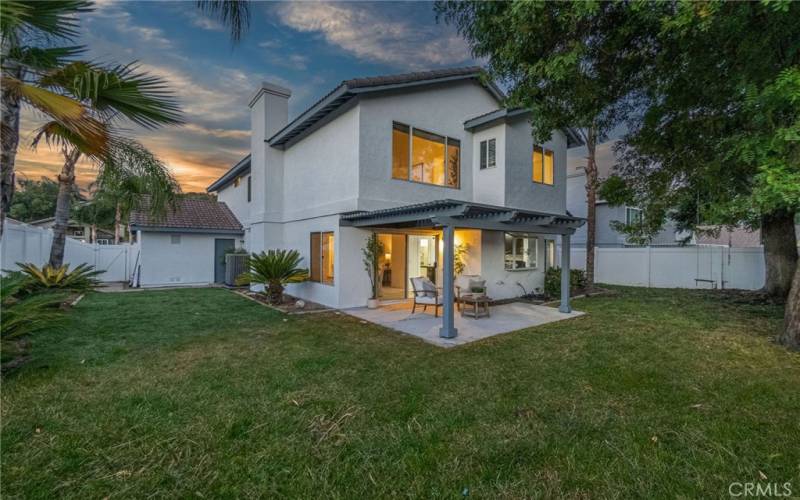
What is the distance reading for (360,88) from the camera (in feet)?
29.4

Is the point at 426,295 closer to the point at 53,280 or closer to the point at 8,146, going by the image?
the point at 8,146

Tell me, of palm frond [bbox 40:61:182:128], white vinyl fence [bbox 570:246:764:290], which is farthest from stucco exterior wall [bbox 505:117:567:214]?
palm frond [bbox 40:61:182:128]

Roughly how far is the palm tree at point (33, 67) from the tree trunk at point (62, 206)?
7.91 meters

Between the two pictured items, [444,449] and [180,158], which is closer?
[444,449]

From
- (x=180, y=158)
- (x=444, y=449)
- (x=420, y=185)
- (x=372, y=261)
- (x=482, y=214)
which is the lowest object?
(x=444, y=449)

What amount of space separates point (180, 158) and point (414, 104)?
35.8 ft

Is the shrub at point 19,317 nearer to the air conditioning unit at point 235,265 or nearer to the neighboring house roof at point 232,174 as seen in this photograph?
the air conditioning unit at point 235,265

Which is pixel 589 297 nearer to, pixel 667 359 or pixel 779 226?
pixel 779 226

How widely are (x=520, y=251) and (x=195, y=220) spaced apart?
14.5m

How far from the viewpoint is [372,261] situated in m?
9.97

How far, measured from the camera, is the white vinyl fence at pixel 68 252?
33.2 feet

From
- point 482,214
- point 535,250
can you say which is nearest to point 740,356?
point 482,214

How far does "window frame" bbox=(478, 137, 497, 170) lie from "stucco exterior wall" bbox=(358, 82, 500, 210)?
34 cm

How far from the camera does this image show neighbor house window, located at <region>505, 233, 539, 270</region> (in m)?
12.0
